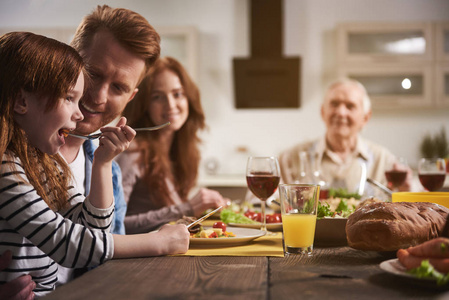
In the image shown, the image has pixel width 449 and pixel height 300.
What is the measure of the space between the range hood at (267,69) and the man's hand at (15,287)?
441cm

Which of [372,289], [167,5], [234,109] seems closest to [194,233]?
[372,289]

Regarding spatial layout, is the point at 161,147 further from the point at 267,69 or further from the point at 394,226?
the point at 267,69

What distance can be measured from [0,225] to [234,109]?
453 centimetres

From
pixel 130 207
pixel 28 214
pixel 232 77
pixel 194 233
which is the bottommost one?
pixel 130 207

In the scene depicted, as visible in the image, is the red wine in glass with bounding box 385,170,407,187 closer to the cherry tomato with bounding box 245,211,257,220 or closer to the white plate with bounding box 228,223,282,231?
the cherry tomato with bounding box 245,211,257,220

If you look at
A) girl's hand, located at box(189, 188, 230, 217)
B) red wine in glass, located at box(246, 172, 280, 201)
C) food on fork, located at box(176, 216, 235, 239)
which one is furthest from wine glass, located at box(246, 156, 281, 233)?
girl's hand, located at box(189, 188, 230, 217)

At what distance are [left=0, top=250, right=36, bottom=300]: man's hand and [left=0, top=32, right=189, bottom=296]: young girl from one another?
0.03 meters

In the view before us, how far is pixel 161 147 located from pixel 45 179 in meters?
1.40

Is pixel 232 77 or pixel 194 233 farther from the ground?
pixel 232 77

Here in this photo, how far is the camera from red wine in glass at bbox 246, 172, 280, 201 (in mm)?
1468

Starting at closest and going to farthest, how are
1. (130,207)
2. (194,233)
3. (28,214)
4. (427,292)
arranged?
(427,292), (28,214), (194,233), (130,207)

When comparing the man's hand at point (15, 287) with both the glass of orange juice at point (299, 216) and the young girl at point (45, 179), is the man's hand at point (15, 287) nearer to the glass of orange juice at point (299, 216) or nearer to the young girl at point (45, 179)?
the young girl at point (45, 179)

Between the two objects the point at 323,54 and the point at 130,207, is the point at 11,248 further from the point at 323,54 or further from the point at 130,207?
the point at 323,54

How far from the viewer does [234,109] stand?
217 inches
